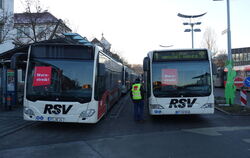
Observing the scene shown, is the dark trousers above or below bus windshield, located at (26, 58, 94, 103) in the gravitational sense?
below

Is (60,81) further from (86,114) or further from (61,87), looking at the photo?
(86,114)

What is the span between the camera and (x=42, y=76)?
25.6ft

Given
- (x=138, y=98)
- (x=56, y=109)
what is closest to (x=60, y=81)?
(x=56, y=109)

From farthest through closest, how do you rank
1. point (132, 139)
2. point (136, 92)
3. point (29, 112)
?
1. point (136, 92)
2. point (29, 112)
3. point (132, 139)

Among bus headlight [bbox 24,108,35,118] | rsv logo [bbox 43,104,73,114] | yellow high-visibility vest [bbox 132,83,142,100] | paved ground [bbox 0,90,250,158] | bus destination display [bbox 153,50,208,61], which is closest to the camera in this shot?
paved ground [bbox 0,90,250,158]

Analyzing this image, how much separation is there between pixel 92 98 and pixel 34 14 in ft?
57.1

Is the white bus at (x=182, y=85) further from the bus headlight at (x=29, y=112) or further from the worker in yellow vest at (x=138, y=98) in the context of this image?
the bus headlight at (x=29, y=112)

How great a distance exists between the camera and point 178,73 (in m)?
9.15

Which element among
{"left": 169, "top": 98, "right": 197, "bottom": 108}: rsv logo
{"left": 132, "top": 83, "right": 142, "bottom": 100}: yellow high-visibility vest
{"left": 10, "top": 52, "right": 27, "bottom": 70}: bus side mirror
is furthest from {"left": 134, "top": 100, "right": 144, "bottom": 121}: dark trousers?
{"left": 10, "top": 52, "right": 27, "bottom": 70}: bus side mirror

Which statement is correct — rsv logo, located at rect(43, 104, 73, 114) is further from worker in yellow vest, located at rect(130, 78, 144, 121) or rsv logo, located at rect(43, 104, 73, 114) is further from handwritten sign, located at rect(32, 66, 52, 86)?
worker in yellow vest, located at rect(130, 78, 144, 121)

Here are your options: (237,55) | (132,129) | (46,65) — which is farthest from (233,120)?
(237,55)

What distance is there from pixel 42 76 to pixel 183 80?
5002mm

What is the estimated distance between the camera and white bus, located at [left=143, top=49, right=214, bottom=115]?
9.05m

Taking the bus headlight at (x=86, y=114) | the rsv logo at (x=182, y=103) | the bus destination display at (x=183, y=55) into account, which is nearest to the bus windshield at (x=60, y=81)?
the bus headlight at (x=86, y=114)
